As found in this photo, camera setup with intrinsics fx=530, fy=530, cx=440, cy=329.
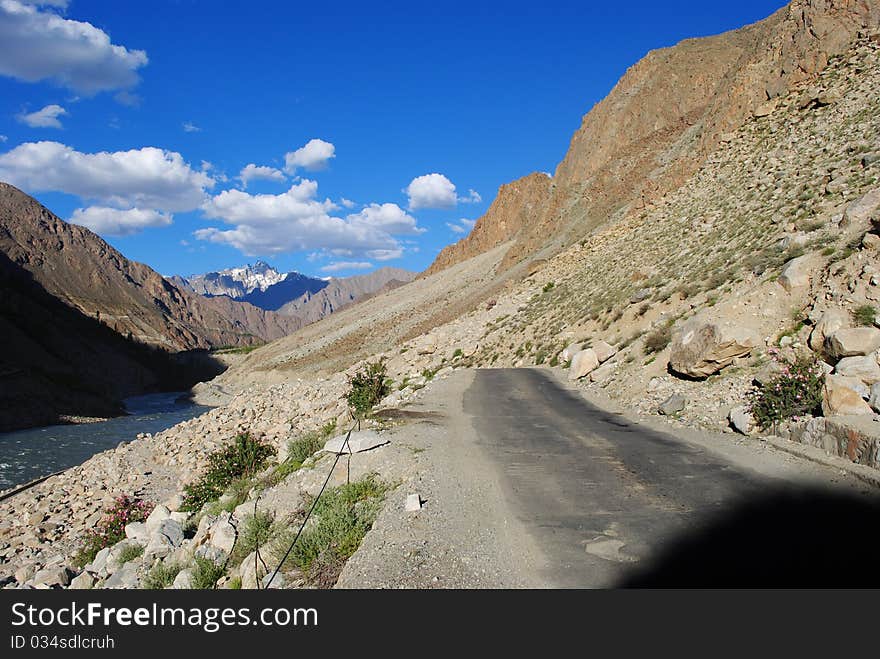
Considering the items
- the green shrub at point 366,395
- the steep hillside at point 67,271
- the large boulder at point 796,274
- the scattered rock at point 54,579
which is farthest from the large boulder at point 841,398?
the steep hillside at point 67,271

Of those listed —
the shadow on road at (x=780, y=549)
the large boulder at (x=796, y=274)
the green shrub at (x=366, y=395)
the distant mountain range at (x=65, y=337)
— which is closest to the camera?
the shadow on road at (x=780, y=549)

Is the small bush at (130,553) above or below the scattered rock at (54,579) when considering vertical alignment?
above

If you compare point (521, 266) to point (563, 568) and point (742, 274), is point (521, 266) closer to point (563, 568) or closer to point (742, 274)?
point (742, 274)

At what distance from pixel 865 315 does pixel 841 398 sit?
2.38 m

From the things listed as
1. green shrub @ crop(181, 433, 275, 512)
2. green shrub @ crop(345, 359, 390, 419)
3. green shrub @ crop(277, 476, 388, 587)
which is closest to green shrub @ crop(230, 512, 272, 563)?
green shrub @ crop(277, 476, 388, 587)

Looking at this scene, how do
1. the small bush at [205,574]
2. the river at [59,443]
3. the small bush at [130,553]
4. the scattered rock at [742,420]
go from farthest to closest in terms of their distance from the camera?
1. the river at [59,443]
2. the small bush at [130,553]
3. the scattered rock at [742,420]
4. the small bush at [205,574]

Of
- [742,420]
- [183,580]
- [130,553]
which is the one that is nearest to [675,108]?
[742,420]

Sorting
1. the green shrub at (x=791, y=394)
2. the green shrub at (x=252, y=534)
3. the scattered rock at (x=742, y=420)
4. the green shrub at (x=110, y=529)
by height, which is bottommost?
the green shrub at (x=110, y=529)

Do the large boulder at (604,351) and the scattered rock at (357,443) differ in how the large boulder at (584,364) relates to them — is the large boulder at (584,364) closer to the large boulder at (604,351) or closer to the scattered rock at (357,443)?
the large boulder at (604,351)

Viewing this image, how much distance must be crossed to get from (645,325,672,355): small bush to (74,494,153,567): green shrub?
1456 cm

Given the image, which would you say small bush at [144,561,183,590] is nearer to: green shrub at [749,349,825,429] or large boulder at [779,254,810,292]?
green shrub at [749,349,825,429]

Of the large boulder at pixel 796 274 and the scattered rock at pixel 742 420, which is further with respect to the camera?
the large boulder at pixel 796 274

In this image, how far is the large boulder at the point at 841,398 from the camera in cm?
761

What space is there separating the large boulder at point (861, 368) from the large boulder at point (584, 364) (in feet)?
31.2
